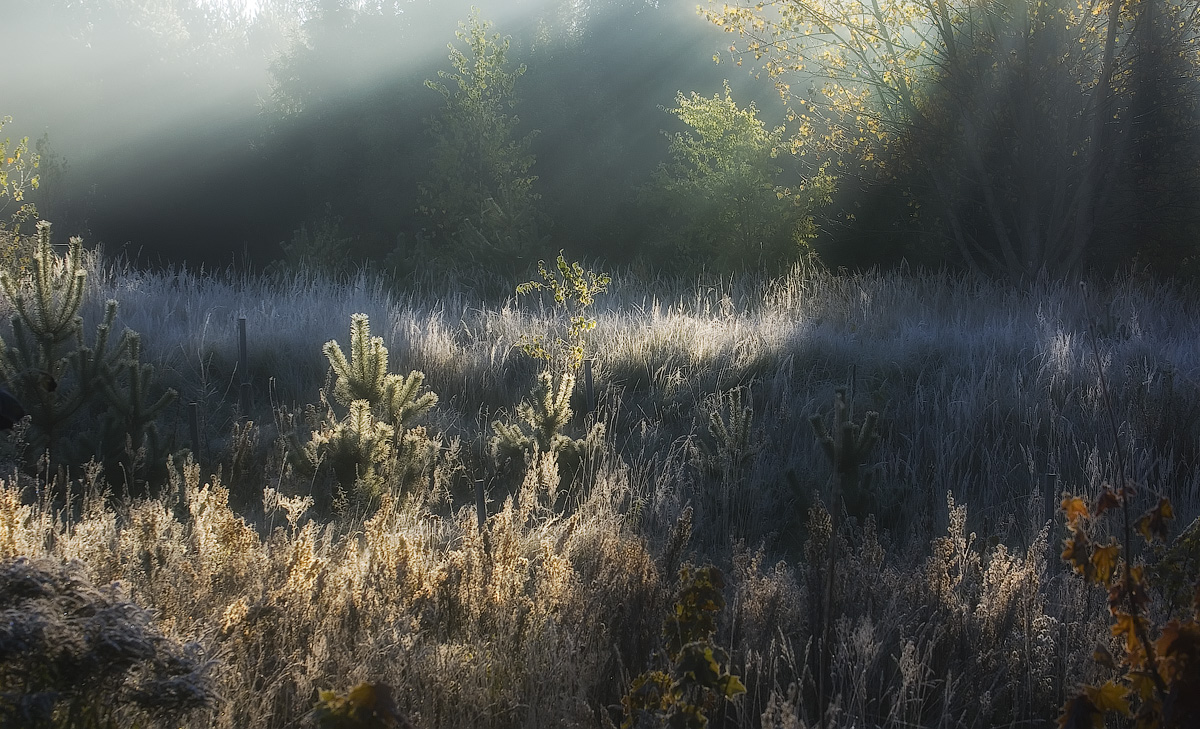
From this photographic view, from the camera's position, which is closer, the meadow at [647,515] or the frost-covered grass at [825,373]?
the meadow at [647,515]

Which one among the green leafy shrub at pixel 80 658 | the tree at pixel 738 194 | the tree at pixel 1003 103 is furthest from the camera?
the tree at pixel 738 194

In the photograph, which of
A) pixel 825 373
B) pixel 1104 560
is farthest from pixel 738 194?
pixel 1104 560

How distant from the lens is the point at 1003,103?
1291 centimetres

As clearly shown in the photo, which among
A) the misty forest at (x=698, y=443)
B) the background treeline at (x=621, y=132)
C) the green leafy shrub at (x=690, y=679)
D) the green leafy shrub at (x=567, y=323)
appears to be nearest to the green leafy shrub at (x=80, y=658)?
the misty forest at (x=698, y=443)

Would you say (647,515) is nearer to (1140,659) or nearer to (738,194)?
(1140,659)

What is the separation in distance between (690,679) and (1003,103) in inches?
513

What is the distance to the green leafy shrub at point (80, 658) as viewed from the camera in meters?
1.94

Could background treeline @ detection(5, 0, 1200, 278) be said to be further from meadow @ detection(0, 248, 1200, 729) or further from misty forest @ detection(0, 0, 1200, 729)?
meadow @ detection(0, 248, 1200, 729)

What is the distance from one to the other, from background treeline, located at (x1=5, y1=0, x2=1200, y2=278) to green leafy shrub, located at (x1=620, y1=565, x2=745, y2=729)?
11704 mm

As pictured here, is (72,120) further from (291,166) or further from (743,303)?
(743,303)

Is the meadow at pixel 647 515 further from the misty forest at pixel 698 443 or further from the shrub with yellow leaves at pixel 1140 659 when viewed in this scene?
the shrub with yellow leaves at pixel 1140 659

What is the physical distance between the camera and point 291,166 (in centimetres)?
2553

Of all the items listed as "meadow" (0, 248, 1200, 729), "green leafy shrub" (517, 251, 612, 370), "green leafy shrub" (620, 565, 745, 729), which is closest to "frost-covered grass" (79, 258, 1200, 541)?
"meadow" (0, 248, 1200, 729)

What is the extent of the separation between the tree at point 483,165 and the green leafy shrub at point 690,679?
55.1 ft
